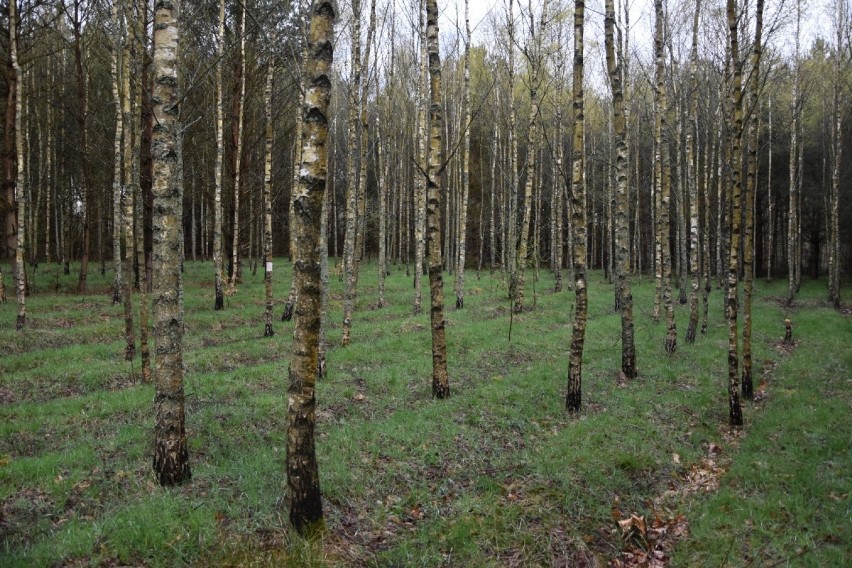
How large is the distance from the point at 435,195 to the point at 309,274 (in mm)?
5022

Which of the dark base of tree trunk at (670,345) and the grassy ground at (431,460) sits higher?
the dark base of tree trunk at (670,345)

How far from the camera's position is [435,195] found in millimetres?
9148

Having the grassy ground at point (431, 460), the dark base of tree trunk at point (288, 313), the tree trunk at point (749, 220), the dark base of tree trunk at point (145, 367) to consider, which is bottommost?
the grassy ground at point (431, 460)

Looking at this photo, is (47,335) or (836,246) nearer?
(47,335)

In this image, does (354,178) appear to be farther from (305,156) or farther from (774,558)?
(774,558)

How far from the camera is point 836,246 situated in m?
23.9

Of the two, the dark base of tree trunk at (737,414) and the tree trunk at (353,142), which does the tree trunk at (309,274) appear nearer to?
the dark base of tree trunk at (737,414)

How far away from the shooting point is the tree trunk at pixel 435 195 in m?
8.84

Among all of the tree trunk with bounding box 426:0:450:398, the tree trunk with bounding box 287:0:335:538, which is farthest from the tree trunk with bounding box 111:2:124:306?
the tree trunk with bounding box 287:0:335:538

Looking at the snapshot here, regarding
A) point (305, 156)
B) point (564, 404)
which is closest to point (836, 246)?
Result: point (564, 404)

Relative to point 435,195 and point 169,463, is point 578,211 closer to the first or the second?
point 435,195

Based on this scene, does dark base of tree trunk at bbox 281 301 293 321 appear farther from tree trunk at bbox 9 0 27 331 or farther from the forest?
tree trunk at bbox 9 0 27 331

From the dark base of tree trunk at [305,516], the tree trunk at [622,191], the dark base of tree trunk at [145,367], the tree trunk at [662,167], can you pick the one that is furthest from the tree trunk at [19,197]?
the tree trunk at [662,167]

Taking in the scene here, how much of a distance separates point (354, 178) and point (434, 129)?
4617mm
